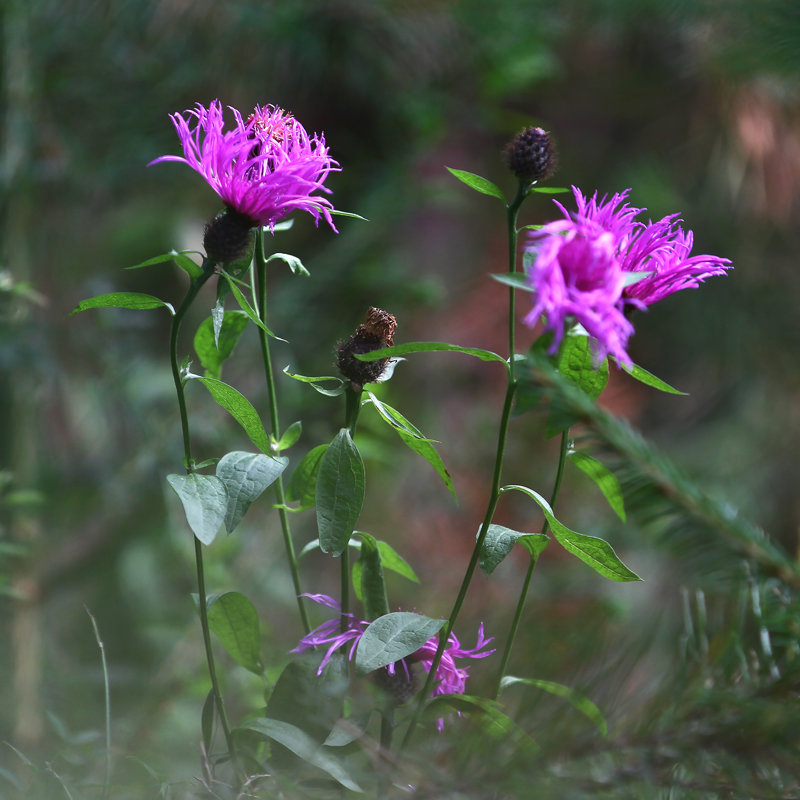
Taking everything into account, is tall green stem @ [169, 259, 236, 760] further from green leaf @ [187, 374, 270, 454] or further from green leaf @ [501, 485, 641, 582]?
green leaf @ [501, 485, 641, 582]

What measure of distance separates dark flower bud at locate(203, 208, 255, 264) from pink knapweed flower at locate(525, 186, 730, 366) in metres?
0.11

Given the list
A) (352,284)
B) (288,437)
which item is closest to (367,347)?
(288,437)

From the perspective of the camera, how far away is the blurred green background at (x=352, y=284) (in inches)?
35.5

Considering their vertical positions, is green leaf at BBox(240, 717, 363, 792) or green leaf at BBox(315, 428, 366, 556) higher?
green leaf at BBox(315, 428, 366, 556)

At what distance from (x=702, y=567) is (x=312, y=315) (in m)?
0.92

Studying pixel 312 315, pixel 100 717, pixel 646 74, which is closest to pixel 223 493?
pixel 100 717

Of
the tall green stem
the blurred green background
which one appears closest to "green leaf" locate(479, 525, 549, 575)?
the tall green stem

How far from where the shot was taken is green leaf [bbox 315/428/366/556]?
29 centimetres

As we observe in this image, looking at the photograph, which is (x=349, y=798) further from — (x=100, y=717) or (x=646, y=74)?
(x=646, y=74)

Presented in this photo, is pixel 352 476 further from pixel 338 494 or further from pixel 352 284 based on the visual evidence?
pixel 352 284

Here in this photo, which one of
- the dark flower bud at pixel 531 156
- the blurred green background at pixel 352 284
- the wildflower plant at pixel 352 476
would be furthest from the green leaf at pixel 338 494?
the blurred green background at pixel 352 284

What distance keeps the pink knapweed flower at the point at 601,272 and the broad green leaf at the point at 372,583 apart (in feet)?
0.39

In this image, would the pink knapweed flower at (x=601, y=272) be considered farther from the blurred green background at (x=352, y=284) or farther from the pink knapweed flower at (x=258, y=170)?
the blurred green background at (x=352, y=284)

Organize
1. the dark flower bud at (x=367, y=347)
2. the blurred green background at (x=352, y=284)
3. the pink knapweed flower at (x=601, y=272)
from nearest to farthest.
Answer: the pink knapweed flower at (x=601, y=272) → the dark flower bud at (x=367, y=347) → the blurred green background at (x=352, y=284)
